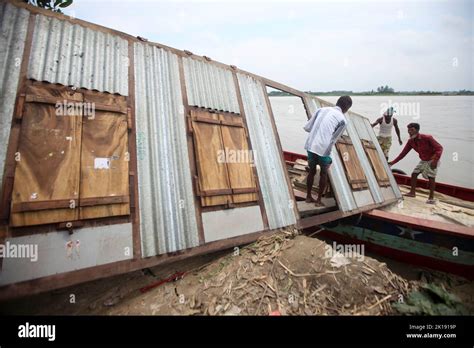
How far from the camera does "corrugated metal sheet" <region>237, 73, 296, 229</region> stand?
4.51 m

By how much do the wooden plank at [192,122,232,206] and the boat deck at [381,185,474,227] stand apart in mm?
5851

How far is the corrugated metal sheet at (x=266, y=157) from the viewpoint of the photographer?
14.8 ft

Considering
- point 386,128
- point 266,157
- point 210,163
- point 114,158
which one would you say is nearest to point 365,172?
point 386,128

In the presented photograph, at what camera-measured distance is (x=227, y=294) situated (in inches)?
128

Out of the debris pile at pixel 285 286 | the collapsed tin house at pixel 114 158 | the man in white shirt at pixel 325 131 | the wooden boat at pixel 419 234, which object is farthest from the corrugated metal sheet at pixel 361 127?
the debris pile at pixel 285 286

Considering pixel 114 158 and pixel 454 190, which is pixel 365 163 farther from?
pixel 114 158

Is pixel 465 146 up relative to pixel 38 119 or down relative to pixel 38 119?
up

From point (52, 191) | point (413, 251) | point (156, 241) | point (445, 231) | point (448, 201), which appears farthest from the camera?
point (448, 201)

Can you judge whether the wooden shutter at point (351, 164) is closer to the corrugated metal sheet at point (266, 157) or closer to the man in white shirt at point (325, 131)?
the man in white shirt at point (325, 131)

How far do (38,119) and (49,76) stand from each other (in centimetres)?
64

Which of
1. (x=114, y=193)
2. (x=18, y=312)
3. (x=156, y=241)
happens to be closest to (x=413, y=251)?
(x=156, y=241)

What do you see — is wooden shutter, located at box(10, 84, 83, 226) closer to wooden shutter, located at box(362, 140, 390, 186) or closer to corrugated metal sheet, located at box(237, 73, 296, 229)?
corrugated metal sheet, located at box(237, 73, 296, 229)

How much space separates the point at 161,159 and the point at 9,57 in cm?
213
